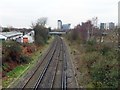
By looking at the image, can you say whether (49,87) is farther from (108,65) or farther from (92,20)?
(92,20)

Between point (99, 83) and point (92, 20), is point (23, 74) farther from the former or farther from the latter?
point (92, 20)

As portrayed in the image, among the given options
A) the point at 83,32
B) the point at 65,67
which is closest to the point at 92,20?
the point at 83,32

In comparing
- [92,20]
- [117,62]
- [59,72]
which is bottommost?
[59,72]

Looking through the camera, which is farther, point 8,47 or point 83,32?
point 83,32

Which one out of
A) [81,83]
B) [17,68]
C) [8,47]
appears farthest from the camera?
[8,47]

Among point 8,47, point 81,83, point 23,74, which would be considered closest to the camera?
point 81,83

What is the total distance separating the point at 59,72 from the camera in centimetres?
2842

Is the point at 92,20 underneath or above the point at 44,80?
above

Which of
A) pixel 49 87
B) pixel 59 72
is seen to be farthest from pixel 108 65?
pixel 59 72

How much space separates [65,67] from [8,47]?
692 centimetres

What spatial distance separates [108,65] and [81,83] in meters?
2.74

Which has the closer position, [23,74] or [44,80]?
[44,80]

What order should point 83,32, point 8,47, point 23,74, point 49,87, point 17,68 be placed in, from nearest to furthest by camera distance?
Answer: 1. point 49,87
2. point 23,74
3. point 17,68
4. point 8,47
5. point 83,32

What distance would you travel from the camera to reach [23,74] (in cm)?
2708
